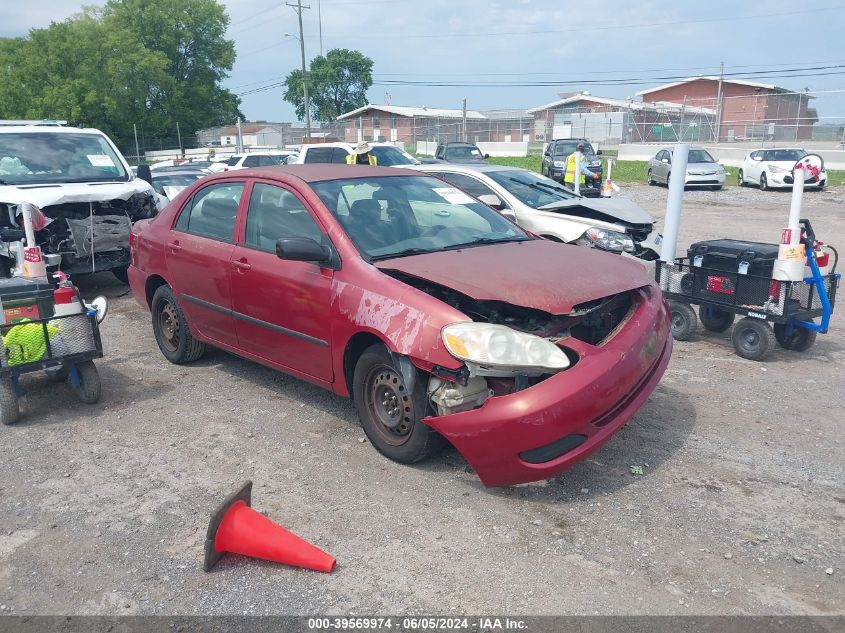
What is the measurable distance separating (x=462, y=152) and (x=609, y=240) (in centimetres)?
1599

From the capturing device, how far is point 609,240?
322 inches

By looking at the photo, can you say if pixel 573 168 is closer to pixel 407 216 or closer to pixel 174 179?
pixel 174 179

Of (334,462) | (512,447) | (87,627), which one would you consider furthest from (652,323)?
(87,627)

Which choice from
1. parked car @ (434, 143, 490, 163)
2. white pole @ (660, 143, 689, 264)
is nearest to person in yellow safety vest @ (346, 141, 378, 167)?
parked car @ (434, 143, 490, 163)

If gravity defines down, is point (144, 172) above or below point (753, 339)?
above

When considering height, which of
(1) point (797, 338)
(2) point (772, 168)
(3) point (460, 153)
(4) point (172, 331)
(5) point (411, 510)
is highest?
(3) point (460, 153)

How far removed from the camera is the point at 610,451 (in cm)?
440

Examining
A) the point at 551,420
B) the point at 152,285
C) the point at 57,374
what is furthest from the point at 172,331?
the point at 551,420

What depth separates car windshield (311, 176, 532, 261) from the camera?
4.62m

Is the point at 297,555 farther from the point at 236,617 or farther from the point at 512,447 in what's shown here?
the point at 512,447

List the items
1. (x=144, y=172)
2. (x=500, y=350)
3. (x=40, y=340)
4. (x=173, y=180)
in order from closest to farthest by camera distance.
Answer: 1. (x=500, y=350)
2. (x=40, y=340)
3. (x=144, y=172)
4. (x=173, y=180)

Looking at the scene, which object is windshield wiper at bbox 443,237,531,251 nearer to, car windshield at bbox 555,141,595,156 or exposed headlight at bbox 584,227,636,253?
exposed headlight at bbox 584,227,636,253

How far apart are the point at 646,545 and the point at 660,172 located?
24.5 m

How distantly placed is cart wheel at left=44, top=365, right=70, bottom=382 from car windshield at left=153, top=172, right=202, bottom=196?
28.0 feet
